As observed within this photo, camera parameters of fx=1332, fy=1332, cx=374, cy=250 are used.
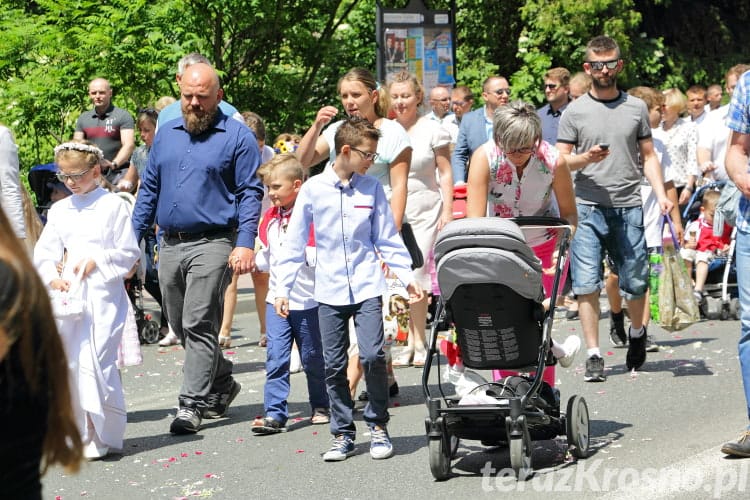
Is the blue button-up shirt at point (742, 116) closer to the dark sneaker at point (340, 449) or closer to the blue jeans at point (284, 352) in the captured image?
the dark sneaker at point (340, 449)

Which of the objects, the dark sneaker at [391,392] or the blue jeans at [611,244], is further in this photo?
the blue jeans at [611,244]

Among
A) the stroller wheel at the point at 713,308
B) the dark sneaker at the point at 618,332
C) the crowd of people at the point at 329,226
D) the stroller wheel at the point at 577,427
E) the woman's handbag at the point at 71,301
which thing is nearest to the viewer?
the stroller wheel at the point at 577,427

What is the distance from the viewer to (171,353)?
1180 cm

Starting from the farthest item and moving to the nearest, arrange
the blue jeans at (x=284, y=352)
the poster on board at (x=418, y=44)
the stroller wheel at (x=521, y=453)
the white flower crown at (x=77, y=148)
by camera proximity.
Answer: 1. the poster on board at (x=418, y=44)
2. the blue jeans at (x=284, y=352)
3. the white flower crown at (x=77, y=148)
4. the stroller wheel at (x=521, y=453)

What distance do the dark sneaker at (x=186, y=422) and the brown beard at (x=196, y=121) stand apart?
5.57 feet

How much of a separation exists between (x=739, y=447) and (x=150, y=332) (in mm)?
7162

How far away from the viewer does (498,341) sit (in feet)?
21.8

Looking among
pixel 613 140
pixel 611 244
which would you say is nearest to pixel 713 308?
pixel 611 244

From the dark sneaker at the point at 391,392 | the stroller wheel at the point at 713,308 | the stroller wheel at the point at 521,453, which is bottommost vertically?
the stroller wheel at the point at 713,308

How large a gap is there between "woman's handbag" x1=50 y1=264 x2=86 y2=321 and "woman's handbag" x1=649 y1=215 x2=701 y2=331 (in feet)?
14.4

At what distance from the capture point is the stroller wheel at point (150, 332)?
40.9 feet

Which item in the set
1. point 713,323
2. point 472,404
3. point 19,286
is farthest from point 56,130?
point 19,286

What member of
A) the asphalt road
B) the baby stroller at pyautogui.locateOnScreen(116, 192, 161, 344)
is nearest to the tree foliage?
the baby stroller at pyautogui.locateOnScreen(116, 192, 161, 344)

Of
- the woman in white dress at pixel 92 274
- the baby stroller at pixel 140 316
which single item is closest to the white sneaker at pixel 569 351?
the woman in white dress at pixel 92 274
